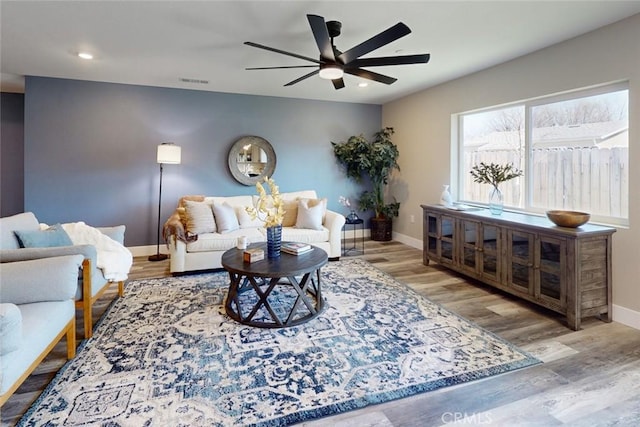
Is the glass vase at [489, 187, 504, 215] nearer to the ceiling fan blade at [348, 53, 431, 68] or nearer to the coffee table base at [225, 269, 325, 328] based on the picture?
the ceiling fan blade at [348, 53, 431, 68]

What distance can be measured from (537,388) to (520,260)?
148 centimetres

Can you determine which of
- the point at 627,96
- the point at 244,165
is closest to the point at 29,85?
the point at 244,165

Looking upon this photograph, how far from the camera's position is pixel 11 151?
5305mm

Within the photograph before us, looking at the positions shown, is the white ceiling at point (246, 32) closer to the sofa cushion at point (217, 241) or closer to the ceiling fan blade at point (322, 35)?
the ceiling fan blade at point (322, 35)

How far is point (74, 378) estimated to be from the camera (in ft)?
6.74

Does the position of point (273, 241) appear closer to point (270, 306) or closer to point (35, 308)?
point (270, 306)

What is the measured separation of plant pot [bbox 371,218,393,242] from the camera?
6070 millimetres

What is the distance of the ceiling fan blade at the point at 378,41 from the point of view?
2.21m

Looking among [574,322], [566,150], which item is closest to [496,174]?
[566,150]

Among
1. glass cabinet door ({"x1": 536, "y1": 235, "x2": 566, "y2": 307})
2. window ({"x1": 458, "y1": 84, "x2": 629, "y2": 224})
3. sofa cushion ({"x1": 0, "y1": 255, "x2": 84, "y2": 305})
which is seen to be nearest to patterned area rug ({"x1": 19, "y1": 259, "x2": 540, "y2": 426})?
sofa cushion ({"x1": 0, "y1": 255, "x2": 84, "y2": 305})

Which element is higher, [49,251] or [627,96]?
[627,96]

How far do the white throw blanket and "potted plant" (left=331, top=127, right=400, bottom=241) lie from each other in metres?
4.00

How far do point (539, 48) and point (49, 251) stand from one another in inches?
185

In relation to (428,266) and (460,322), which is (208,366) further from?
(428,266)
